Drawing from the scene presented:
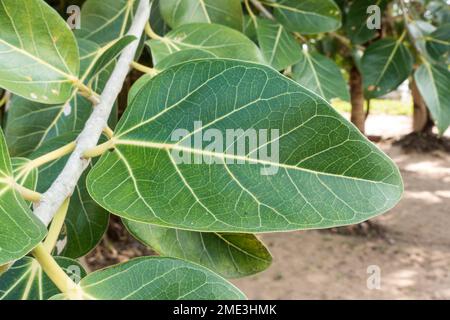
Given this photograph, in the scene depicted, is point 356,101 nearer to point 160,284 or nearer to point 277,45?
point 277,45

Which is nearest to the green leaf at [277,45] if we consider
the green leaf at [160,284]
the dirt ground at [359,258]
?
the green leaf at [160,284]

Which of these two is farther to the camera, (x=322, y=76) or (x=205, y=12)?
(x=322, y=76)

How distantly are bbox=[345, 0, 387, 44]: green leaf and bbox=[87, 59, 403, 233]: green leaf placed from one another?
0.91 m

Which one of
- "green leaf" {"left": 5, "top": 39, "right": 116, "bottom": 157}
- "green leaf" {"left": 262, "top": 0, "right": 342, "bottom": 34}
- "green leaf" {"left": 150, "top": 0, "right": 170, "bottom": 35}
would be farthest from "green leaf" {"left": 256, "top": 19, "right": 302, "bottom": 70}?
"green leaf" {"left": 5, "top": 39, "right": 116, "bottom": 157}

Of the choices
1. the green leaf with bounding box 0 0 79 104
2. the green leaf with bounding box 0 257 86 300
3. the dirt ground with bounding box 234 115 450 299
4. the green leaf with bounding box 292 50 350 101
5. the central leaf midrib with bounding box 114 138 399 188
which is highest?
the green leaf with bounding box 0 0 79 104

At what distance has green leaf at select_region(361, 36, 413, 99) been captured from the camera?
47.4 inches

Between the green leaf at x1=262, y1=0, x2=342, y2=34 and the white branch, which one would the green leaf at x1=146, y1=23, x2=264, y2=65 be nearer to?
the white branch

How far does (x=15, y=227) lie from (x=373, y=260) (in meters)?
2.80

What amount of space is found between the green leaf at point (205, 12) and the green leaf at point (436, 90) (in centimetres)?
48

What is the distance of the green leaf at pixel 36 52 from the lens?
49 cm

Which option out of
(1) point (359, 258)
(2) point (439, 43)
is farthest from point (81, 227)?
(1) point (359, 258)

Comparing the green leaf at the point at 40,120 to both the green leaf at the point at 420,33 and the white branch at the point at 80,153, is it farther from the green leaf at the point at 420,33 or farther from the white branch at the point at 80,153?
the green leaf at the point at 420,33

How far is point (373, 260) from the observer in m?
2.96
